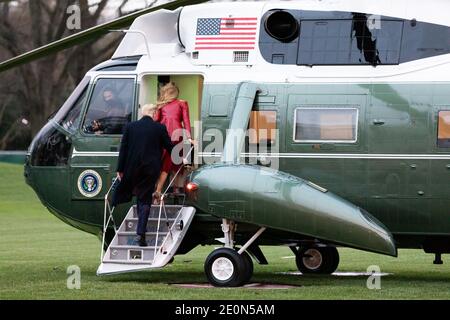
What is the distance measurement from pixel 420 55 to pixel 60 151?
5.24 metres

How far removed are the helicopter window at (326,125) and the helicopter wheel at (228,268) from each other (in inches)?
70.5

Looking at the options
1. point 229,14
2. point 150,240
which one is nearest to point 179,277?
point 150,240

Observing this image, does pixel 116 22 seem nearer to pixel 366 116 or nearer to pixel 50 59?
pixel 366 116

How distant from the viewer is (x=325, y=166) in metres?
14.4

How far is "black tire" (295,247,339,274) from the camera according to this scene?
651 inches

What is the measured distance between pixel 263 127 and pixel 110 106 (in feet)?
7.63

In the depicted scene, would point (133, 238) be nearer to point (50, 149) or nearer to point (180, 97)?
point (50, 149)

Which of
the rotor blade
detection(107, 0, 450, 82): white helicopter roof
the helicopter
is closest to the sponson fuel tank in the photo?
the helicopter

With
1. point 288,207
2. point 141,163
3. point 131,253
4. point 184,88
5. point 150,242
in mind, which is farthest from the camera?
point 184,88

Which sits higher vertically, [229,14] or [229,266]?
[229,14]

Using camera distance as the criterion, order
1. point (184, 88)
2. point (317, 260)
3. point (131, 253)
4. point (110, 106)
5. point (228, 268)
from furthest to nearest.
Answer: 1. point (317, 260)
2. point (184, 88)
3. point (110, 106)
4. point (131, 253)
5. point (228, 268)

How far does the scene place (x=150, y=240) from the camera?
14469mm

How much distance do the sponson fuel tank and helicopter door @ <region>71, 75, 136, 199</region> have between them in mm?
1878

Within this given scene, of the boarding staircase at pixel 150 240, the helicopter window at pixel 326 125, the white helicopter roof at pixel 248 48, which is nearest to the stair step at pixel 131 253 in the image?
the boarding staircase at pixel 150 240
